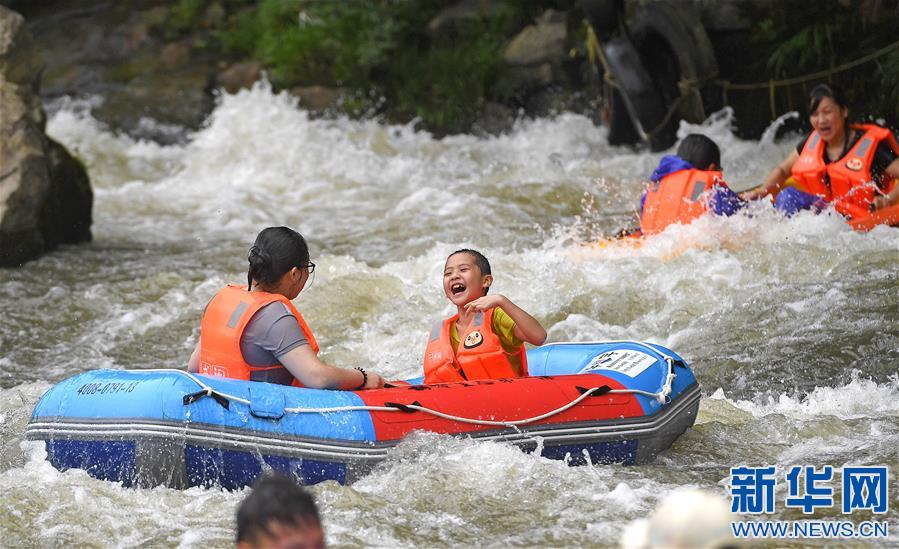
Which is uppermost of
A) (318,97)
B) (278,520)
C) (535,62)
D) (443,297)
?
(278,520)

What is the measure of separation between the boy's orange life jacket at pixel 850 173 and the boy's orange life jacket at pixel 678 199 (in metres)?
0.75

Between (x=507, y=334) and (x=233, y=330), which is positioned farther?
(x=507, y=334)

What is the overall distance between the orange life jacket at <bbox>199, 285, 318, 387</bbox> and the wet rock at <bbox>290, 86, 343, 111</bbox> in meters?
8.90

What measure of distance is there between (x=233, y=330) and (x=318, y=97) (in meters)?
9.17

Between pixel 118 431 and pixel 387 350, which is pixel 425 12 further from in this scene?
pixel 118 431

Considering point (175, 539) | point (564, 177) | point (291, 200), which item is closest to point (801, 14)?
point (564, 177)

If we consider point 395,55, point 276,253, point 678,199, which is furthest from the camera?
point 395,55

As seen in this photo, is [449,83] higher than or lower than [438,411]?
higher

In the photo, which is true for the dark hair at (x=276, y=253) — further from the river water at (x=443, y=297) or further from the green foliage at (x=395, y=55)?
the green foliage at (x=395, y=55)

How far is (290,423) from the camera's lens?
4465 millimetres

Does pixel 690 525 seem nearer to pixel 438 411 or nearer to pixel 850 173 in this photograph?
pixel 438 411

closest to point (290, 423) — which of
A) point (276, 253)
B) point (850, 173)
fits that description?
point (276, 253)

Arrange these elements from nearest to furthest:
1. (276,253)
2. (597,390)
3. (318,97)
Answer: (276,253)
(597,390)
(318,97)

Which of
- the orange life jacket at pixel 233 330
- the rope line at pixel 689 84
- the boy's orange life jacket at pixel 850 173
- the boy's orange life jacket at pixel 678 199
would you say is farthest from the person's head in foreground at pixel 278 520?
the rope line at pixel 689 84
